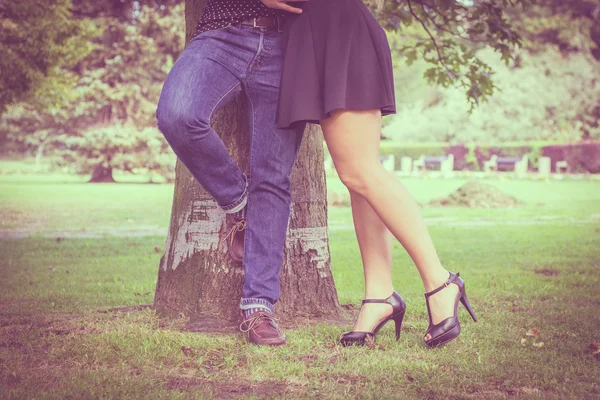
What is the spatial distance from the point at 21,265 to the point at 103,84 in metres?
18.5

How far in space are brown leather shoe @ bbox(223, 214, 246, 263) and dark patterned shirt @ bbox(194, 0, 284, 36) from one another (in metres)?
0.89

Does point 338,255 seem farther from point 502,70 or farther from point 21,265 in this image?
point 502,70

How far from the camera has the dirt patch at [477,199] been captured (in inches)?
545

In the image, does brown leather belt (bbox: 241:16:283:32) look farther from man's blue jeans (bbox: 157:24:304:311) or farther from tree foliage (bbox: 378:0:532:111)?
tree foliage (bbox: 378:0:532:111)

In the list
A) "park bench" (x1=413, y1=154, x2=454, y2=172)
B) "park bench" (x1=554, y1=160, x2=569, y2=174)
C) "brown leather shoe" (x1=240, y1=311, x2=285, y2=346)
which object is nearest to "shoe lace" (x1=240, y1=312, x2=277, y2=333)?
"brown leather shoe" (x1=240, y1=311, x2=285, y2=346)

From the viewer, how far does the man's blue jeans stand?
2908 mm

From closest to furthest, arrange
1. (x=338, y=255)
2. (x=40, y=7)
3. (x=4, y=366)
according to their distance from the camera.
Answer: (x=4, y=366)
(x=338, y=255)
(x=40, y=7)

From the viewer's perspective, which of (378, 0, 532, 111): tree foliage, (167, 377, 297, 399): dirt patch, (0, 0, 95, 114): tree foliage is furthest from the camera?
(0, 0, 95, 114): tree foliage

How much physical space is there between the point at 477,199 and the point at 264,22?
1157cm

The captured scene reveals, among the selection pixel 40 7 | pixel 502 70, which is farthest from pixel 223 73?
pixel 502 70

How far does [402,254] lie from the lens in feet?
25.0

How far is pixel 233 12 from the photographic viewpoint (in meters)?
3.03

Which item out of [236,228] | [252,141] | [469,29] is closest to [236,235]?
[236,228]

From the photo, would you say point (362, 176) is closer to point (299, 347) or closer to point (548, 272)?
point (299, 347)
